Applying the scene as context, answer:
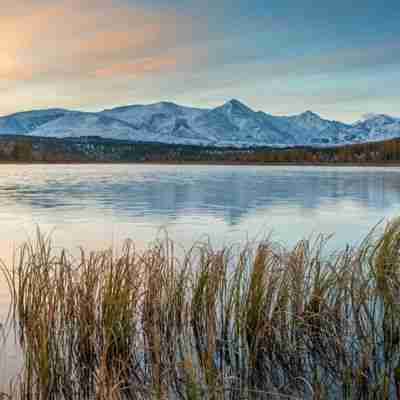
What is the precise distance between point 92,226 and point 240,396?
42.3 feet

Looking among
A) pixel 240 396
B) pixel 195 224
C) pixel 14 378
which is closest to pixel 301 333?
pixel 240 396

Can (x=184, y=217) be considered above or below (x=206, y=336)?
above

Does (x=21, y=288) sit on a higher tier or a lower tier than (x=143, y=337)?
higher

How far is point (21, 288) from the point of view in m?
6.23

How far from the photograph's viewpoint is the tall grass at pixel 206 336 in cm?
474

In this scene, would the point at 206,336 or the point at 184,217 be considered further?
the point at 184,217

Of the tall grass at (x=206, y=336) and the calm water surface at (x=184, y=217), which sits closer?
the tall grass at (x=206, y=336)

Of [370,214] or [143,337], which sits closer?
[143,337]

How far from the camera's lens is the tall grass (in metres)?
4.74

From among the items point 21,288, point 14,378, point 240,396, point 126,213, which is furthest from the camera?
point 126,213

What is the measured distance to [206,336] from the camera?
6090 mm

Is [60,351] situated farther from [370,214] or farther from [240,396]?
[370,214]

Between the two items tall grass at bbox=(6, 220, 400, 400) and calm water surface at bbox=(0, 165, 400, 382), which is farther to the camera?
calm water surface at bbox=(0, 165, 400, 382)

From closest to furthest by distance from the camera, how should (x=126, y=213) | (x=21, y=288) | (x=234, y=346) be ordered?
(x=234, y=346)
(x=21, y=288)
(x=126, y=213)
